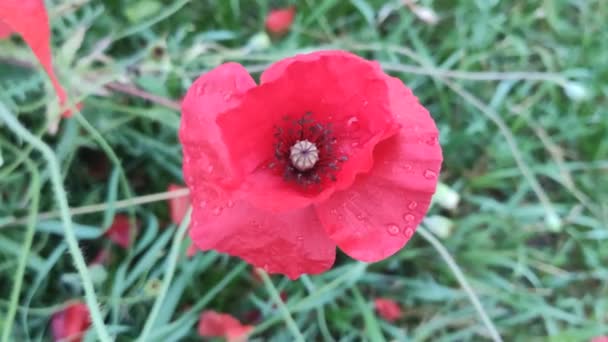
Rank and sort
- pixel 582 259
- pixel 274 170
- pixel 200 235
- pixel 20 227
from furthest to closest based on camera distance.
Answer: pixel 582 259
pixel 20 227
pixel 274 170
pixel 200 235

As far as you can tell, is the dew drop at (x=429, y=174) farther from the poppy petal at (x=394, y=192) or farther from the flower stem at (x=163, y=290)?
the flower stem at (x=163, y=290)

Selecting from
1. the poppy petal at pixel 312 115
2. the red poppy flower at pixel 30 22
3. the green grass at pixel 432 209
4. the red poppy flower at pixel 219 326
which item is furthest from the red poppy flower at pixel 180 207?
the red poppy flower at pixel 30 22

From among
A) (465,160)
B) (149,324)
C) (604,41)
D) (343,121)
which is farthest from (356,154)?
(604,41)

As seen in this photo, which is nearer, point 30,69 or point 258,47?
point 30,69

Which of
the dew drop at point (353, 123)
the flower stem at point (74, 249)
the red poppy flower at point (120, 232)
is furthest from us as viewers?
the red poppy flower at point (120, 232)

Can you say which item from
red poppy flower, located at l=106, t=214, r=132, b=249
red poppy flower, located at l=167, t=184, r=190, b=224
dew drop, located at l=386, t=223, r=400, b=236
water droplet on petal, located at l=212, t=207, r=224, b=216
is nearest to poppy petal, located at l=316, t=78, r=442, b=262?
dew drop, located at l=386, t=223, r=400, b=236

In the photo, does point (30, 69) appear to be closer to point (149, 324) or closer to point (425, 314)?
point (149, 324)

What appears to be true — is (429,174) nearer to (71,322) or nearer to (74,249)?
(74,249)
